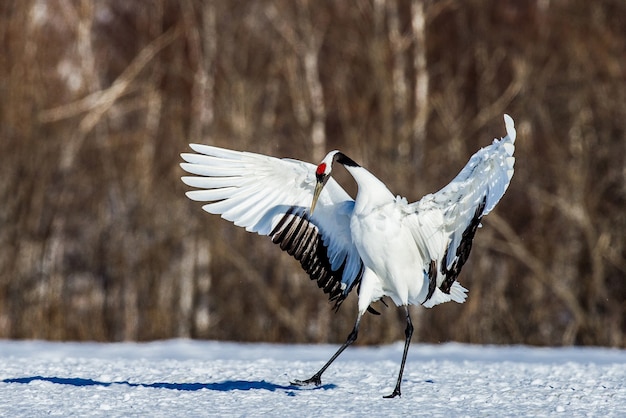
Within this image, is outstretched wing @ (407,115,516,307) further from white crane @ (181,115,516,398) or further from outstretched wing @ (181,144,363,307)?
outstretched wing @ (181,144,363,307)

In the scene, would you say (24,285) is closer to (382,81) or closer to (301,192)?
(382,81)

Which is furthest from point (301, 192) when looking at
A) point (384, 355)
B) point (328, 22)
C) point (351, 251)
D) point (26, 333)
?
point (328, 22)

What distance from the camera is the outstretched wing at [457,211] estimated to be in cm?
640

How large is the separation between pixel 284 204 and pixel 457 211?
1371mm

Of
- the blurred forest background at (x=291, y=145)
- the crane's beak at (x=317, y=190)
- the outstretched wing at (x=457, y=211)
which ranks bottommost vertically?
the outstretched wing at (x=457, y=211)

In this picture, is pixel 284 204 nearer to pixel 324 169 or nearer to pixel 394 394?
pixel 324 169

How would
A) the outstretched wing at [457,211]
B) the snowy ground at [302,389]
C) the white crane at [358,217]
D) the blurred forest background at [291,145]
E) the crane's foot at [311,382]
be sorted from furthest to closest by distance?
the blurred forest background at [291,145] < the crane's foot at [311,382] < the white crane at [358,217] < the outstretched wing at [457,211] < the snowy ground at [302,389]

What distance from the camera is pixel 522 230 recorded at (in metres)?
17.8

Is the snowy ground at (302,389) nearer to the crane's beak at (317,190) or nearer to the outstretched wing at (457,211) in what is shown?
the outstretched wing at (457,211)

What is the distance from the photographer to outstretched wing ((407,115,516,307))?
21.0ft

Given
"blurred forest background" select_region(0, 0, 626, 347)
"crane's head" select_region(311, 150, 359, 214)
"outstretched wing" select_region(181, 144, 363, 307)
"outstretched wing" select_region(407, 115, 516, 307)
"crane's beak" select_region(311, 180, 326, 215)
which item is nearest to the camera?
"outstretched wing" select_region(407, 115, 516, 307)

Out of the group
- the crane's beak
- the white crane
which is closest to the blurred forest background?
the white crane

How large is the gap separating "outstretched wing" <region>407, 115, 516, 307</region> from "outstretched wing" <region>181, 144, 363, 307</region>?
679 mm

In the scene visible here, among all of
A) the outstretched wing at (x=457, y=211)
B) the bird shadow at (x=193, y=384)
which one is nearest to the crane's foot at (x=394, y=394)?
the bird shadow at (x=193, y=384)
